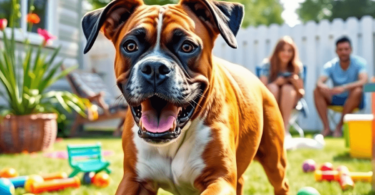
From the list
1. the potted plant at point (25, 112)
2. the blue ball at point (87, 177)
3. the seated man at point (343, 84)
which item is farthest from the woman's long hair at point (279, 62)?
the blue ball at point (87, 177)

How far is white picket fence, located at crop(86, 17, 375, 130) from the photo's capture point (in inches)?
360

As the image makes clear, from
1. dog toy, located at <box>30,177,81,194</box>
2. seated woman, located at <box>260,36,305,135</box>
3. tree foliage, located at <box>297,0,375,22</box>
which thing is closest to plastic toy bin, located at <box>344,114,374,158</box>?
seated woman, located at <box>260,36,305,135</box>

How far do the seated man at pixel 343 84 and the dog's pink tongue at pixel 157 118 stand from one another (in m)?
6.01

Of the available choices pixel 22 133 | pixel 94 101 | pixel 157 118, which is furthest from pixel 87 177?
pixel 94 101

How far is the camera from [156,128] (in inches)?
76.1

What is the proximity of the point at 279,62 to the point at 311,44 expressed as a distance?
3400 mm

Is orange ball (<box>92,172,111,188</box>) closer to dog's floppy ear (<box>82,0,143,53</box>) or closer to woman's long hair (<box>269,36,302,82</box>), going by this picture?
dog's floppy ear (<box>82,0,143,53</box>)

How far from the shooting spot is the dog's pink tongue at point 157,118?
193cm

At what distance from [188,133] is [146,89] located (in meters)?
0.37

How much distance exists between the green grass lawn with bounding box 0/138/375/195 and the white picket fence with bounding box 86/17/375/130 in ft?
11.6

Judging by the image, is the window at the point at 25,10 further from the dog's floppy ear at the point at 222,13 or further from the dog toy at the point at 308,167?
the dog's floppy ear at the point at 222,13

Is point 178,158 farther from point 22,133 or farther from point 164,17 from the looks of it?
point 22,133

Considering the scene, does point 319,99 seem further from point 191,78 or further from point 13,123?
point 191,78

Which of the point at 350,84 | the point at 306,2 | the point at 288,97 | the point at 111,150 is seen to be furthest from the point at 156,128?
the point at 306,2
